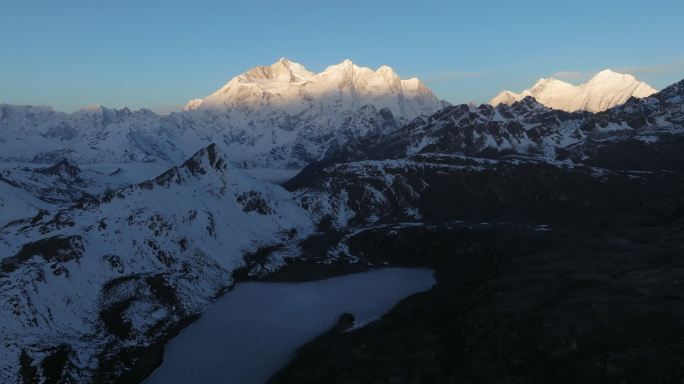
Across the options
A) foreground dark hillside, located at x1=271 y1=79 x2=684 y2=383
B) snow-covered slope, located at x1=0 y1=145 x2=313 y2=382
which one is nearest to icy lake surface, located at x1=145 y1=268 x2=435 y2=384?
foreground dark hillside, located at x1=271 y1=79 x2=684 y2=383

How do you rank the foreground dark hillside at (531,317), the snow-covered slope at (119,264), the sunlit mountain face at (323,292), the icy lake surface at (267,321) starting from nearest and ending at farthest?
the foreground dark hillside at (531,317) → the sunlit mountain face at (323,292) → the icy lake surface at (267,321) → the snow-covered slope at (119,264)

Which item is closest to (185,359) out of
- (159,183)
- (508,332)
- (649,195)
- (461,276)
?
(508,332)

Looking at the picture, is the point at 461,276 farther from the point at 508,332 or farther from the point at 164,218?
the point at 164,218

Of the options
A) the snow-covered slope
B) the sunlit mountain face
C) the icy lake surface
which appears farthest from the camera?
the snow-covered slope

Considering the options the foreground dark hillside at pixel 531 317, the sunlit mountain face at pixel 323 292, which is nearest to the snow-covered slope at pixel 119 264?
the sunlit mountain face at pixel 323 292

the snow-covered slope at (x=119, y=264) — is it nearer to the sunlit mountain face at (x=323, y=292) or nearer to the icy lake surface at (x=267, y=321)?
the sunlit mountain face at (x=323, y=292)

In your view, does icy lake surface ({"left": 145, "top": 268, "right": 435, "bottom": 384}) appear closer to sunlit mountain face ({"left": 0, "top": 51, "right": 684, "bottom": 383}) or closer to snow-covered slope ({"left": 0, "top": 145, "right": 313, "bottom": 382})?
sunlit mountain face ({"left": 0, "top": 51, "right": 684, "bottom": 383})
